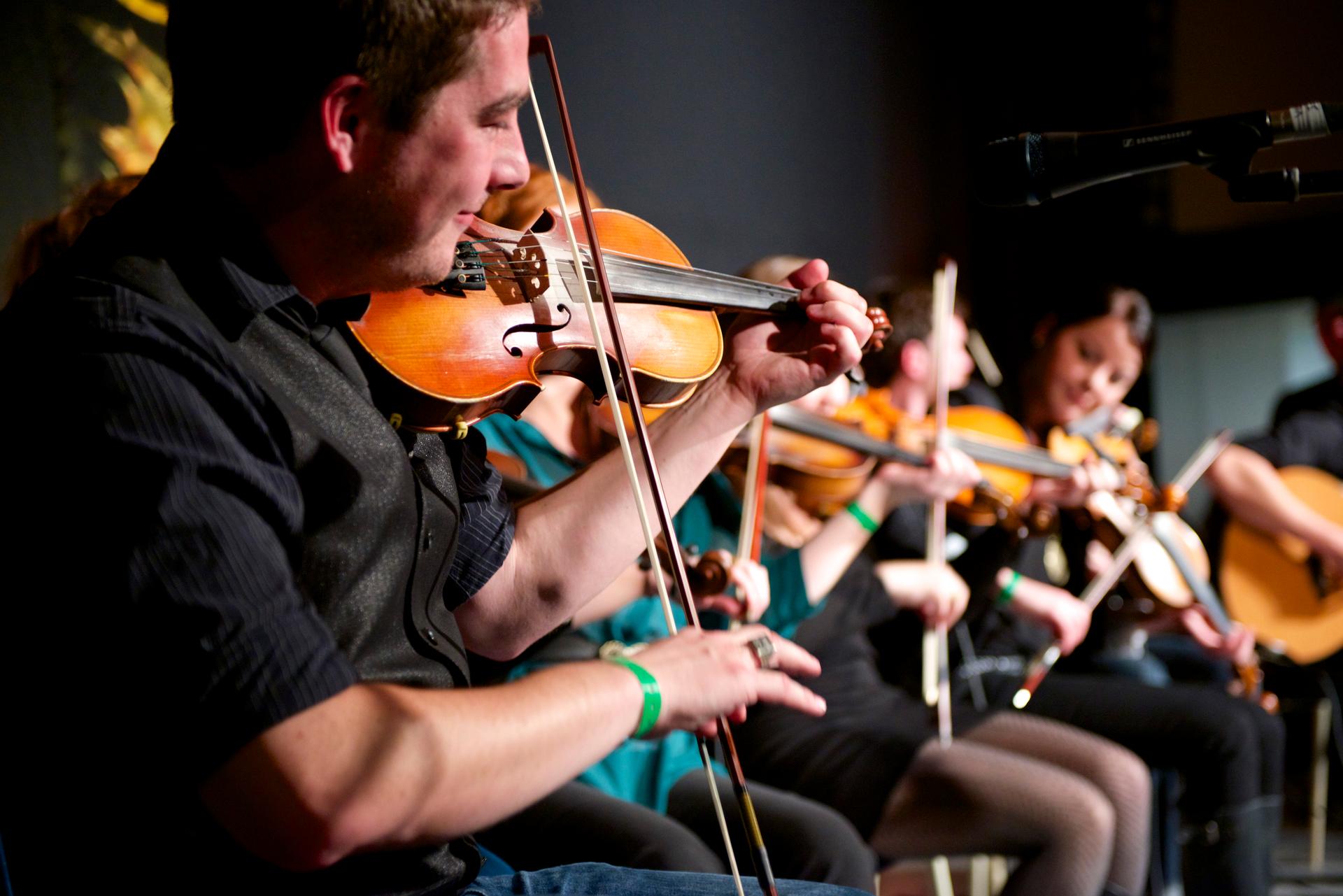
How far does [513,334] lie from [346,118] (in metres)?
0.38

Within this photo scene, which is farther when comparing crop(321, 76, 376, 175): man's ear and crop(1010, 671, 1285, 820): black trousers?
crop(1010, 671, 1285, 820): black trousers

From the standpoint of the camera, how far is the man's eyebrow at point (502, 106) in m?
0.83

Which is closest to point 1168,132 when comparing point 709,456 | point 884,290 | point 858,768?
point 709,456

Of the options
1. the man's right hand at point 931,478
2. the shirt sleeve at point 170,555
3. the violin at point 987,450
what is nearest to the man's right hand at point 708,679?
the shirt sleeve at point 170,555

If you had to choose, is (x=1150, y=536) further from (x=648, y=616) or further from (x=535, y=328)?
(x=535, y=328)

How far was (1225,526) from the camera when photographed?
3.20 m

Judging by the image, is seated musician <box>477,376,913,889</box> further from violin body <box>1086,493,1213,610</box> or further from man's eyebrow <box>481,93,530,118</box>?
violin body <box>1086,493,1213,610</box>

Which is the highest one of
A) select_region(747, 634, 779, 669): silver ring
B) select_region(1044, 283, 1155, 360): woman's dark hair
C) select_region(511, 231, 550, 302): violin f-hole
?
select_region(511, 231, 550, 302): violin f-hole

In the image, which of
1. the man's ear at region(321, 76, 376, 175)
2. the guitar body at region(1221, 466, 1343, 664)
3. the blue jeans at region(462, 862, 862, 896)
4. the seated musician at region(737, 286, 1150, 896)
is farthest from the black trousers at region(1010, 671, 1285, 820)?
the man's ear at region(321, 76, 376, 175)

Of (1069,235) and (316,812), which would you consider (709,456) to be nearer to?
(316,812)

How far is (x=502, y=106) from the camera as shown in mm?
839

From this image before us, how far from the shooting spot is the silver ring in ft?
2.62

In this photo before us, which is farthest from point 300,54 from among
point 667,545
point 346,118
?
point 667,545

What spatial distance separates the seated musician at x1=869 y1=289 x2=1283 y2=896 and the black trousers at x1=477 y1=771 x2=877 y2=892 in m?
0.79
